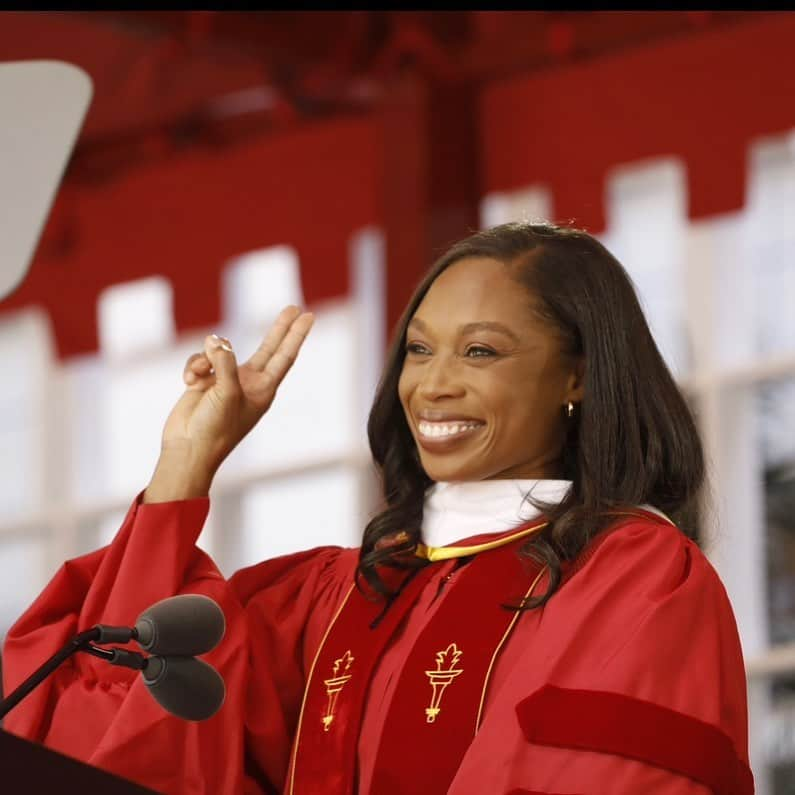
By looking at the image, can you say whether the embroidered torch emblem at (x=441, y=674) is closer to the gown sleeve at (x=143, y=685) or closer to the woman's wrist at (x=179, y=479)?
the gown sleeve at (x=143, y=685)

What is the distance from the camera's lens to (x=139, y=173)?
698 cm

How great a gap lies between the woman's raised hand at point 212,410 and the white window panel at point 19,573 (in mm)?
4304

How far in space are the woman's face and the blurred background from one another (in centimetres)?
231

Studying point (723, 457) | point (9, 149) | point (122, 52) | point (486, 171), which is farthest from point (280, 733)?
point (122, 52)

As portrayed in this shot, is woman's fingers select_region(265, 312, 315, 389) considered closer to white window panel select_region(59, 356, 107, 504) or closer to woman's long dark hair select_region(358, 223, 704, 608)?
woman's long dark hair select_region(358, 223, 704, 608)

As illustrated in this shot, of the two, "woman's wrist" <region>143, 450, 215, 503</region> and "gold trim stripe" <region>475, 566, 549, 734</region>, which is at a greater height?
"woman's wrist" <region>143, 450, 215, 503</region>

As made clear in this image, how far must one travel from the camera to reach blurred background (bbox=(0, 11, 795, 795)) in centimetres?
552

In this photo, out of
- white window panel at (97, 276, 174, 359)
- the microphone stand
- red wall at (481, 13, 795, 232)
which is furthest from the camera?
white window panel at (97, 276, 174, 359)

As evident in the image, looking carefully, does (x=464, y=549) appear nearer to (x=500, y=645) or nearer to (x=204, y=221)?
(x=500, y=645)

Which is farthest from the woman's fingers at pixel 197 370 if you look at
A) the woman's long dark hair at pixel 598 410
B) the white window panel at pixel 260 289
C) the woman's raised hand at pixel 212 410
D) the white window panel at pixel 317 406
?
the white window panel at pixel 260 289

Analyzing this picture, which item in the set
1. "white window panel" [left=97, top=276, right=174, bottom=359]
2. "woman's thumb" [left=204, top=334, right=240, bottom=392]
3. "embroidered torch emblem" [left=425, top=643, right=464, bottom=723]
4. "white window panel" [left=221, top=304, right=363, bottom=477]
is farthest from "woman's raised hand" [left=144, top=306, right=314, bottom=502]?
"white window panel" [left=97, top=276, right=174, bottom=359]

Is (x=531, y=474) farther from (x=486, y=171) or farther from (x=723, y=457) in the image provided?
(x=486, y=171)

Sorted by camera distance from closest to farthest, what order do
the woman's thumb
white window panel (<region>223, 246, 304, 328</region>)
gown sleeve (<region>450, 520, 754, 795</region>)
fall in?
gown sleeve (<region>450, 520, 754, 795</region>)
the woman's thumb
white window panel (<region>223, 246, 304, 328</region>)

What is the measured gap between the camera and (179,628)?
7.34 feet
